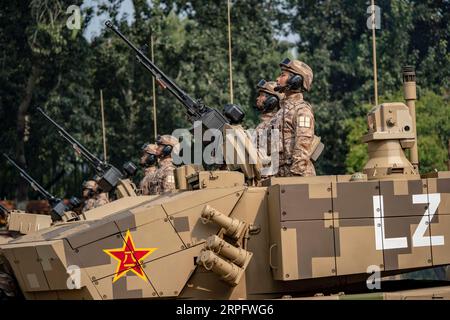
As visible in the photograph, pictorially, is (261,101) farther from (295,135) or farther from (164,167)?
(164,167)

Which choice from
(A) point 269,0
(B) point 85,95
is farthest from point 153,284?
(A) point 269,0

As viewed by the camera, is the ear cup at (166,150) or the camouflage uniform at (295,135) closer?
the camouflage uniform at (295,135)

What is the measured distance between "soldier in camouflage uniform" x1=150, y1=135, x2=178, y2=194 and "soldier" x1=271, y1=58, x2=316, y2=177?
660 centimetres

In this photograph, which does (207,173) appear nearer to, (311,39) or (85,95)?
(85,95)

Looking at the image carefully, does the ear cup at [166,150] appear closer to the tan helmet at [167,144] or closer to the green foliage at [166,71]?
the tan helmet at [167,144]

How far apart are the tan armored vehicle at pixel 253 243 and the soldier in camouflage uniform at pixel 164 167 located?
7.47 meters

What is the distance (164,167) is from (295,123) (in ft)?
25.1

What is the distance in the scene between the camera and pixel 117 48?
34.0 meters

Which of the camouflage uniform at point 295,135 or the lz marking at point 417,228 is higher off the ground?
the camouflage uniform at point 295,135

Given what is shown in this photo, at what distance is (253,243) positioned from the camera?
1049 centimetres

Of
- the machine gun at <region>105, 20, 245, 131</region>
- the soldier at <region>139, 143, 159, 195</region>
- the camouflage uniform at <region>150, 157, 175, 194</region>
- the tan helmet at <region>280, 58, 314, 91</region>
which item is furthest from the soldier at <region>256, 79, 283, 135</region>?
the soldier at <region>139, 143, 159, 195</region>

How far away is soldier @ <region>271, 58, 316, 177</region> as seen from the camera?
1110 centimetres

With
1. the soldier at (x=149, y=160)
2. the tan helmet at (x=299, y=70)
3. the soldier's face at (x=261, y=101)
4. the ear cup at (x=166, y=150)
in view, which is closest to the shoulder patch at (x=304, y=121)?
the tan helmet at (x=299, y=70)

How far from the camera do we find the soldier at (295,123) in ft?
36.4
